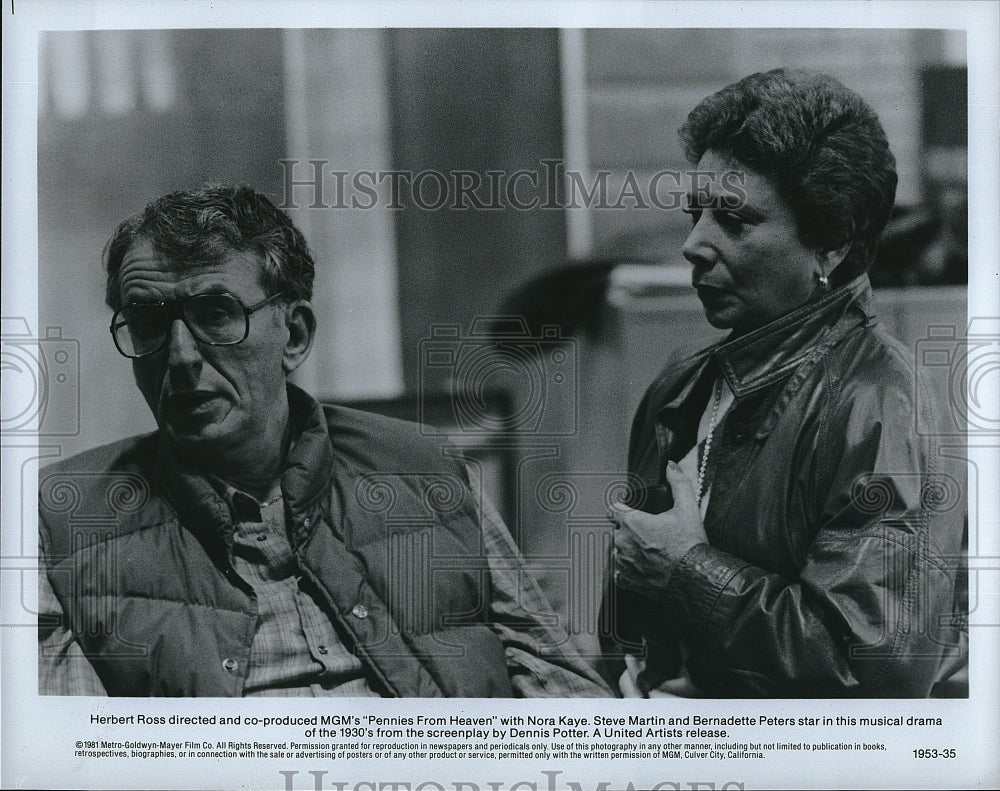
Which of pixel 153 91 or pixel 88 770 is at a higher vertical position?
pixel 153 91

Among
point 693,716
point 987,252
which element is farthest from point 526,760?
point 987,252

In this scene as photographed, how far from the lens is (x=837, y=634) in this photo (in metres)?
2.71

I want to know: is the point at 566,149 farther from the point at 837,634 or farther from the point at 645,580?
the point at 837,634

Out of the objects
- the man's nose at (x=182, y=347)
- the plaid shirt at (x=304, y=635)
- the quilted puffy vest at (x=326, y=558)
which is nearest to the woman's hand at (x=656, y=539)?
the plaid shirt at (x=304, y=635)

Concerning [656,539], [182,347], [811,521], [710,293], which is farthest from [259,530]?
[811,521]

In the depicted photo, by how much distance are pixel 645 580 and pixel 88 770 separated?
172 centimetres

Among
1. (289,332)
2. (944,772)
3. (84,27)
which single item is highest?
(84,27)

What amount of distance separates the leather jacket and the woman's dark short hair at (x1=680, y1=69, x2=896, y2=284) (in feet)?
0.56

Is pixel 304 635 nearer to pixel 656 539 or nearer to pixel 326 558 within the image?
pixel 326 558

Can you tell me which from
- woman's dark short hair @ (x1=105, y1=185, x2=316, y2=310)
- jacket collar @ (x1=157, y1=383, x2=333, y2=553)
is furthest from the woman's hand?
woman's dark short hair @ (x1=105, y1=185, x2=316, y2=310)

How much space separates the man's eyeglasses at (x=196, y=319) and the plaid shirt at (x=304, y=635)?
0.43 m

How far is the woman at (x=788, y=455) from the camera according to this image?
2.71 meters

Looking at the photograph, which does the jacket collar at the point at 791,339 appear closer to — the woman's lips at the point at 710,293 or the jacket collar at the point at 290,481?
the woman's lips at the point at 710,293

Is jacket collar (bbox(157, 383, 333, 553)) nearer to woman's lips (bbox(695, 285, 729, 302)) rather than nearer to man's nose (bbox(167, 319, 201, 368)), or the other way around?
man's nose (bbox(167, 319, 201, 368))
